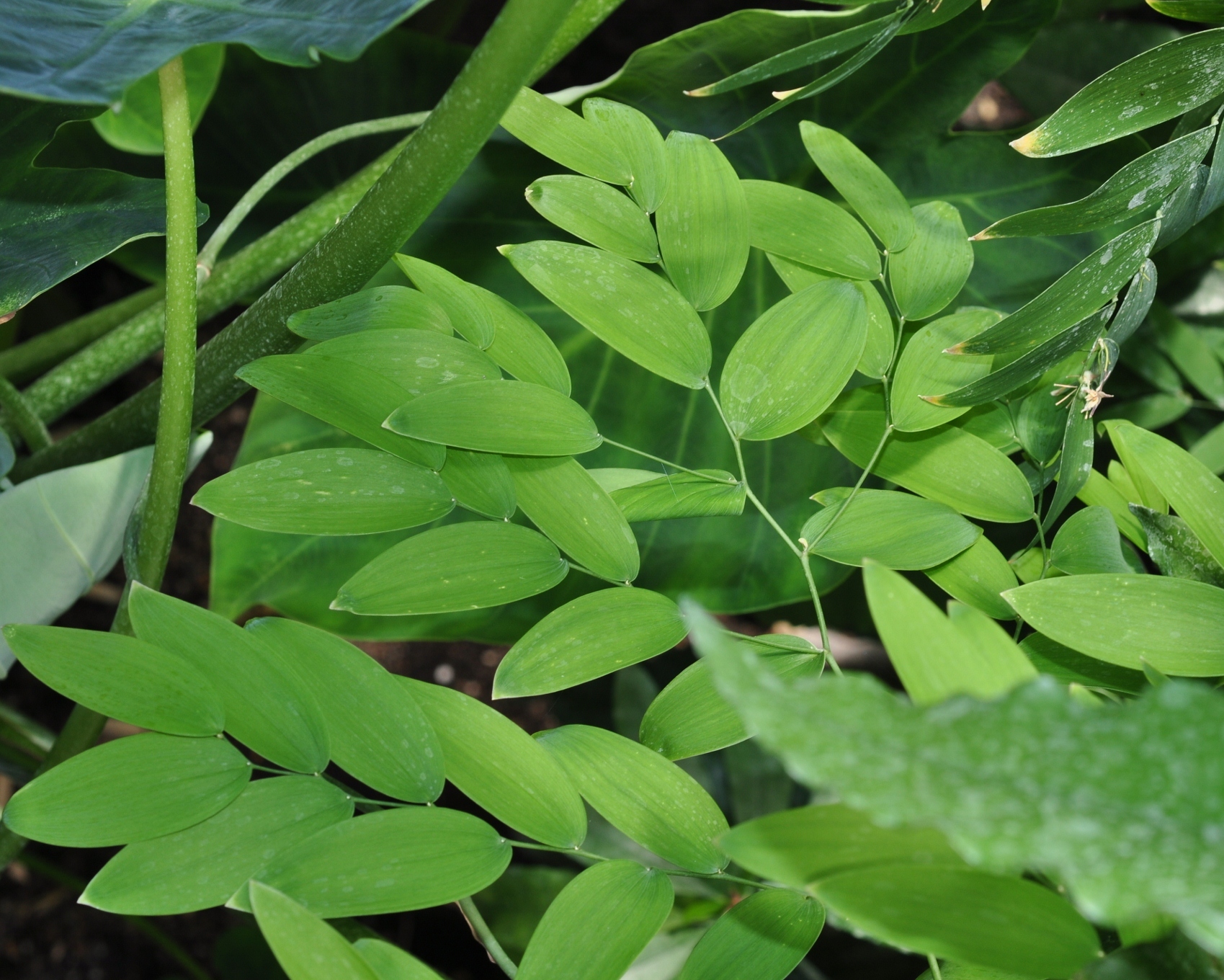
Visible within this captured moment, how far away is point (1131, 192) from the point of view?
1.01 feet

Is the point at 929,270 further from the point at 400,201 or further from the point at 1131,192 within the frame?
the point at 400,201

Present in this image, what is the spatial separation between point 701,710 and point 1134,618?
14 centimetres

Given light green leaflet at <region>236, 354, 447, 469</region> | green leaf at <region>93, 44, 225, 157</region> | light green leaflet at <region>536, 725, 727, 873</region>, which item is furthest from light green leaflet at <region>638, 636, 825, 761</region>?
green leaf at <region>93, 44, 225, 157</region>

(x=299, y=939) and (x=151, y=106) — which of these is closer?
(x=299, y=939)

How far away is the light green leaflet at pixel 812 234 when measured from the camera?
0.33m

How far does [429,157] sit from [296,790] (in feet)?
0.68

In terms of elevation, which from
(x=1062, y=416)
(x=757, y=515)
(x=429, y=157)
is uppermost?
(x=429, y=157)

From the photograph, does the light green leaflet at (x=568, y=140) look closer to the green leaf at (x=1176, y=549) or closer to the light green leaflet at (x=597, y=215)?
the light green leaflet at (x=597, y=215)

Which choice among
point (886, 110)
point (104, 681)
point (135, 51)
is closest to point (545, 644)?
point (104, 681)

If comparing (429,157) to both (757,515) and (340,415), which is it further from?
(757,515)

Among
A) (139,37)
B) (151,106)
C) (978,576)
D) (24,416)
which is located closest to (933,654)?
(978,576)

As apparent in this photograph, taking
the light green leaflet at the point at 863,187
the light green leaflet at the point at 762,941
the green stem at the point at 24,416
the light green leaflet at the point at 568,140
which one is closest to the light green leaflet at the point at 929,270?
the light green leaflet at the point at 863,187

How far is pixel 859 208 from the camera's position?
1.12ft

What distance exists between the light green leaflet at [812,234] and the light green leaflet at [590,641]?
0.14 m
